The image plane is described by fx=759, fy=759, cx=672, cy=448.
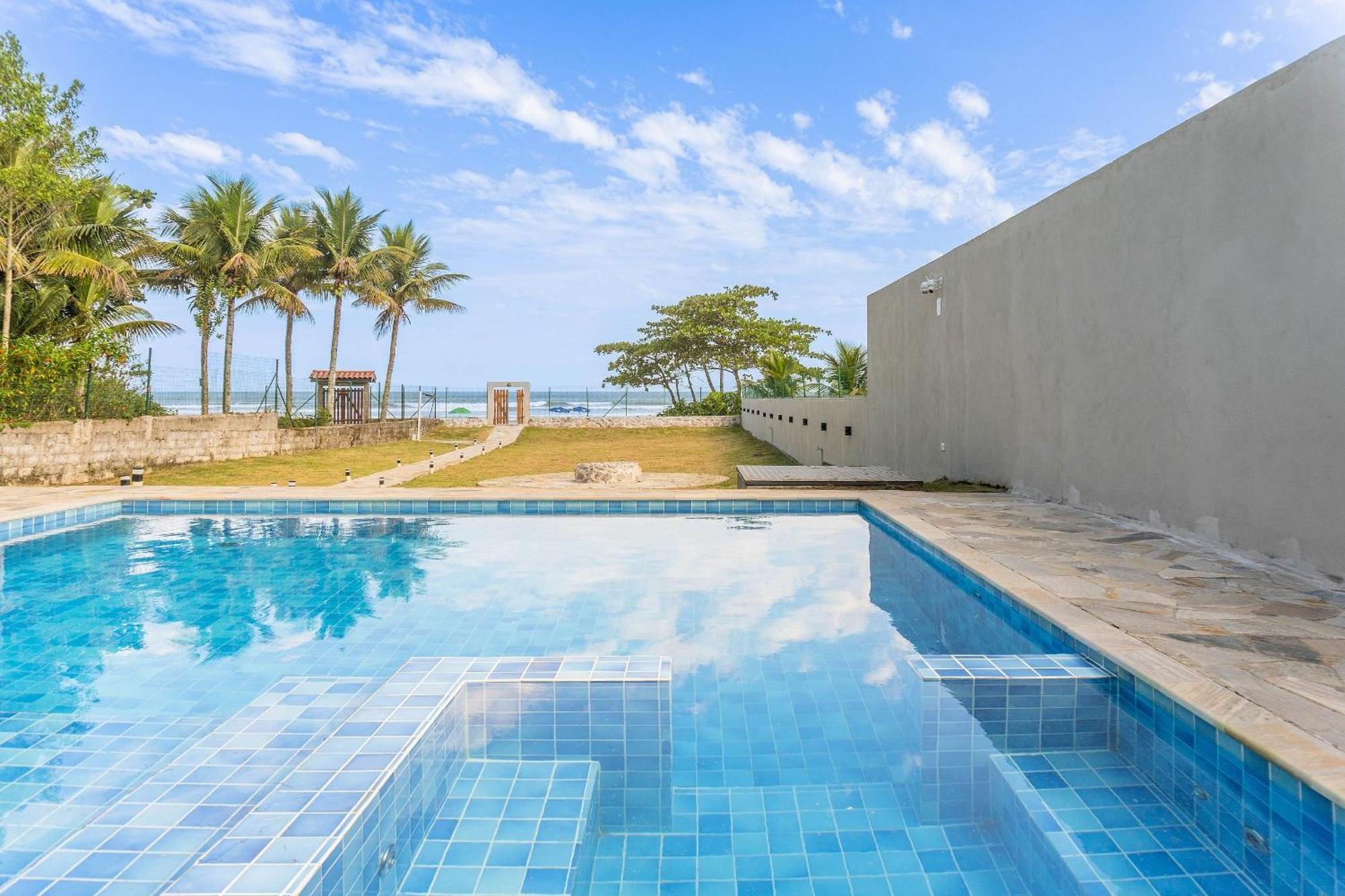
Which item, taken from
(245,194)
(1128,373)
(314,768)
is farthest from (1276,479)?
(245,194)

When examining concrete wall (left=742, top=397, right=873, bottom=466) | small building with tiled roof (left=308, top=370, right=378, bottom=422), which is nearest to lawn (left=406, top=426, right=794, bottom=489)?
concrete wall (left=742, top=397, right=873, bottom=466)

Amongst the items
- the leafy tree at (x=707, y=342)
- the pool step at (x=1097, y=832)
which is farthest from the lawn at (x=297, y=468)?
the leafy tree at (x=707, y=342)

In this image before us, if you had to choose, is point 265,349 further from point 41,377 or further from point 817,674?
point 817,674

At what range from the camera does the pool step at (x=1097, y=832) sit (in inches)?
82.1

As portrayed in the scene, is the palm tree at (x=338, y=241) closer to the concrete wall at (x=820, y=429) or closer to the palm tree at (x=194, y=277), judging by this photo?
the palm tree at (x=194, y=277)

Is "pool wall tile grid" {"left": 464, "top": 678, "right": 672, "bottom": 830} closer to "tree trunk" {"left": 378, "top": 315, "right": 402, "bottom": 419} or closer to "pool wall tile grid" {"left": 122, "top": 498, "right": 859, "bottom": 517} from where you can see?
"pool wall tile grid" {"left": 122, "top": 498, "right": 859, "bottom": 517}

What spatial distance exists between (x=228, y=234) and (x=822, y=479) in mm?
14678

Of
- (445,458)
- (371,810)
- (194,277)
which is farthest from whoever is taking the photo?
(194,277)

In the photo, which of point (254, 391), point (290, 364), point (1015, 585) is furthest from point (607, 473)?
point (290, 364)

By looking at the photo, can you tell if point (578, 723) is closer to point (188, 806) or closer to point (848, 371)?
point (188, 806)

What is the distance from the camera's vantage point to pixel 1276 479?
4.84 metres

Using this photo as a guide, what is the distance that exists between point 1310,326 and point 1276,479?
0.97m

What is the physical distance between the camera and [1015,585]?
4320 mm

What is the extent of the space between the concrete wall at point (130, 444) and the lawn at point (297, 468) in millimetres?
274
